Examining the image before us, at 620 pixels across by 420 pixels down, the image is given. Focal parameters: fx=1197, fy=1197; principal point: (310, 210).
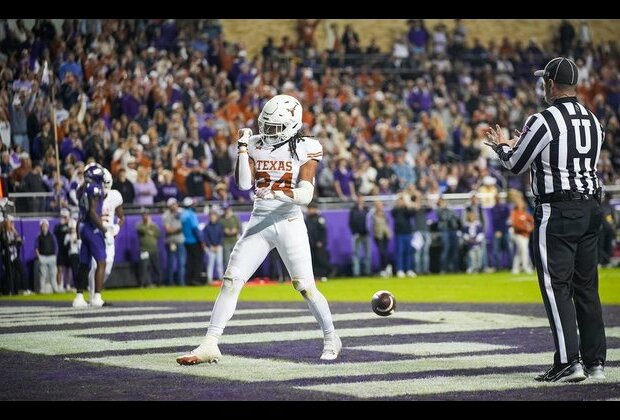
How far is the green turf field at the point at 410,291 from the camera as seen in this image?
57.0 feet

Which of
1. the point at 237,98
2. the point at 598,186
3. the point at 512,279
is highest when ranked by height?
the point at 237,98

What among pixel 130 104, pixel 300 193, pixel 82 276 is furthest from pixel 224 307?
pixel 130 104

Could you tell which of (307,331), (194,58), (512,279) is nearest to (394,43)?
(194,58)

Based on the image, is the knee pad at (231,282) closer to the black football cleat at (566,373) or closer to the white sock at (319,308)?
the white sock at (319,308)

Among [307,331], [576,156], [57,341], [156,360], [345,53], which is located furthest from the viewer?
[345,53]

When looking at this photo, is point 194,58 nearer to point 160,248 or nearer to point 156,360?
point 160,248

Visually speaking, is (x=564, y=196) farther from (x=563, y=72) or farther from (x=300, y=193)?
(x=300, y=193)

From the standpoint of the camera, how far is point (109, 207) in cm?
1596

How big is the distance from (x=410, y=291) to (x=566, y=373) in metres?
11.3

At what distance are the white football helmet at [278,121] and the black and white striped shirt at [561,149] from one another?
197 centimetres

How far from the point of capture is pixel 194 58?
84.7ft

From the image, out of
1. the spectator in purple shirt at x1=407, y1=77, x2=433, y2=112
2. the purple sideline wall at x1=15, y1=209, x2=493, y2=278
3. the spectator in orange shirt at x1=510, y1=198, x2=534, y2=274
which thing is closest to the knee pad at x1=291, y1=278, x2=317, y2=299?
the purple sideline wall at x1=15, y1=209, x2=493, y2=278

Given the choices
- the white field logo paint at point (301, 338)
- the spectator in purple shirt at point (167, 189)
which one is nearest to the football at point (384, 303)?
the white field logo paint at point (301, 338)
